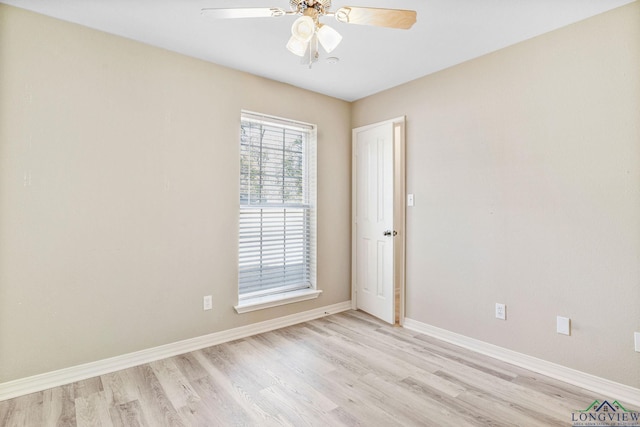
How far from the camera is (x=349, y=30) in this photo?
2.35 m

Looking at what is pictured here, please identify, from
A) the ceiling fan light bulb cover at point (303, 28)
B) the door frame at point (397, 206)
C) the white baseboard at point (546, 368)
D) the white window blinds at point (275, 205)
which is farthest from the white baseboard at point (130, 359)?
the ceiling fan light bulb cover at point (303, 28)

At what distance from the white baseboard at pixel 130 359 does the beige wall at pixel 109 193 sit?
53 mm

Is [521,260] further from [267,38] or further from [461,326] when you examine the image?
[267,38]

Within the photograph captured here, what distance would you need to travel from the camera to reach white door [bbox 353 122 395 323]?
348 cm

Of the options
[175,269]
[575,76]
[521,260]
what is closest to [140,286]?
[175,269]

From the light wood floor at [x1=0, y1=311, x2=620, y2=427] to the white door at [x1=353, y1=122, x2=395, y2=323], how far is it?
2.70 feet

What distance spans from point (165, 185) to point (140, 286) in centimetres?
81

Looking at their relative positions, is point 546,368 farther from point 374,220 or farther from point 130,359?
point 130,359

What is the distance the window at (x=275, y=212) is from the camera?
124 inches

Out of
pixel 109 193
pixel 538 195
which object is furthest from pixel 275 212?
pixel 538 195
